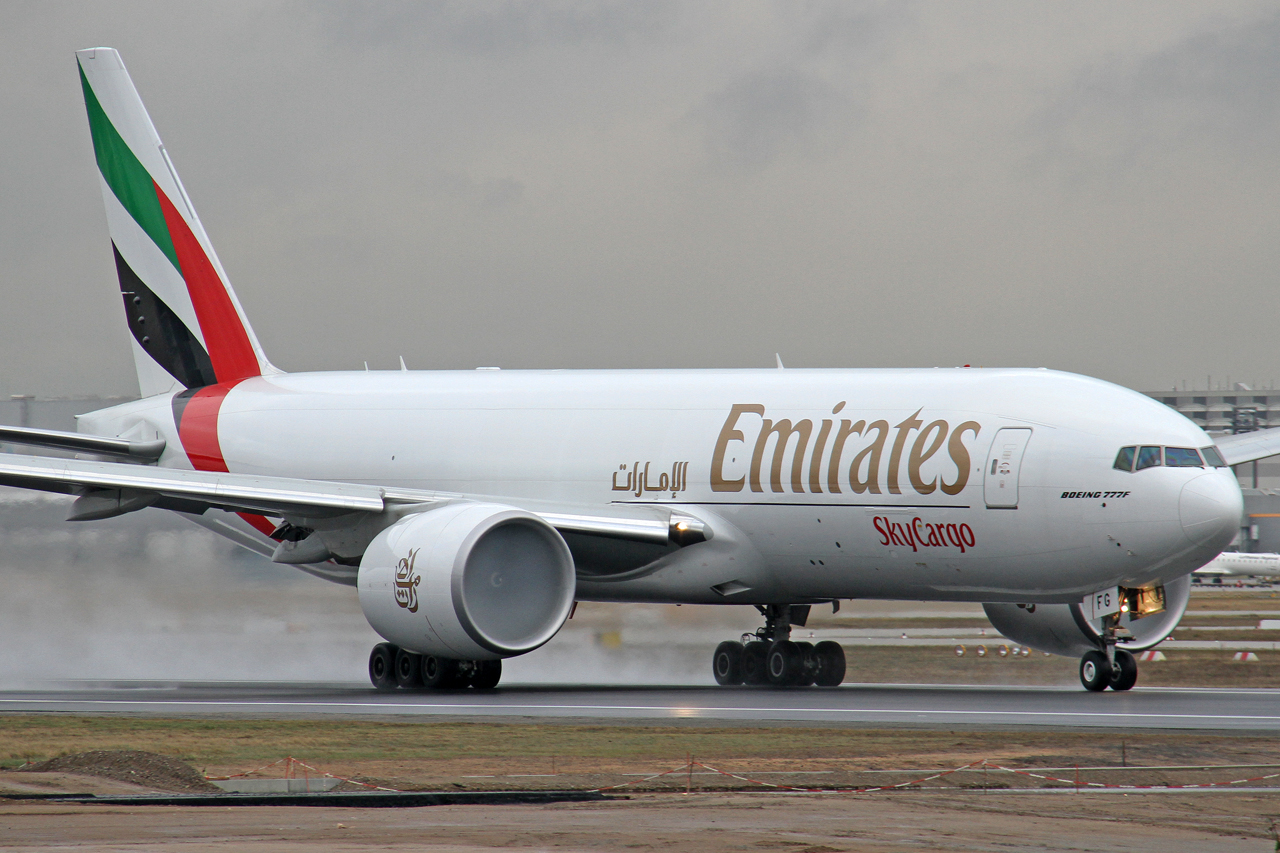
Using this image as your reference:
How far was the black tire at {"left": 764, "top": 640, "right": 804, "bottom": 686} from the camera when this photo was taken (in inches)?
911

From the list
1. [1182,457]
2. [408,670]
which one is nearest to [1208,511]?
[1182,457]

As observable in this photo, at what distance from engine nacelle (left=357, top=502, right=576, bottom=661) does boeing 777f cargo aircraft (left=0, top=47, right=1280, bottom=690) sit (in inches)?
1.1

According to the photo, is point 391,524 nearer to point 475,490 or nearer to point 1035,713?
point 475,490

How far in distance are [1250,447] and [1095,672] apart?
16.6 feet

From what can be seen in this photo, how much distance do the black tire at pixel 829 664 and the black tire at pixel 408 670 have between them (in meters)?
5.26

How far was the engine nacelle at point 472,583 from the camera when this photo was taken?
19.5 m

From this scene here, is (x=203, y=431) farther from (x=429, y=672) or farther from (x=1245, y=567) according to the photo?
(x=1245, y=567)

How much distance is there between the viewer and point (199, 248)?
28.1 meters

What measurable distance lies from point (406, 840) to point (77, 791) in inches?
138

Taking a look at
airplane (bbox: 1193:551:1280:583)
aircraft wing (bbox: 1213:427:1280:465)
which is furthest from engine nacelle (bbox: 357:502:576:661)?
airplane (bbox: 1193:551:1280:583)

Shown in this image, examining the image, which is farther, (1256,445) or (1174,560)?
(1256,445)

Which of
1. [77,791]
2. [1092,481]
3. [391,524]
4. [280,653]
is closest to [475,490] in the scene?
[391,524]

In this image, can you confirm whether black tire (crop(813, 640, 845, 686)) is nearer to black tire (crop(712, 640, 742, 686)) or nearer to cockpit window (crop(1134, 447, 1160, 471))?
black tire (crop(712, 640, 742, 686))

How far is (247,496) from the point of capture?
20703 millimetres
